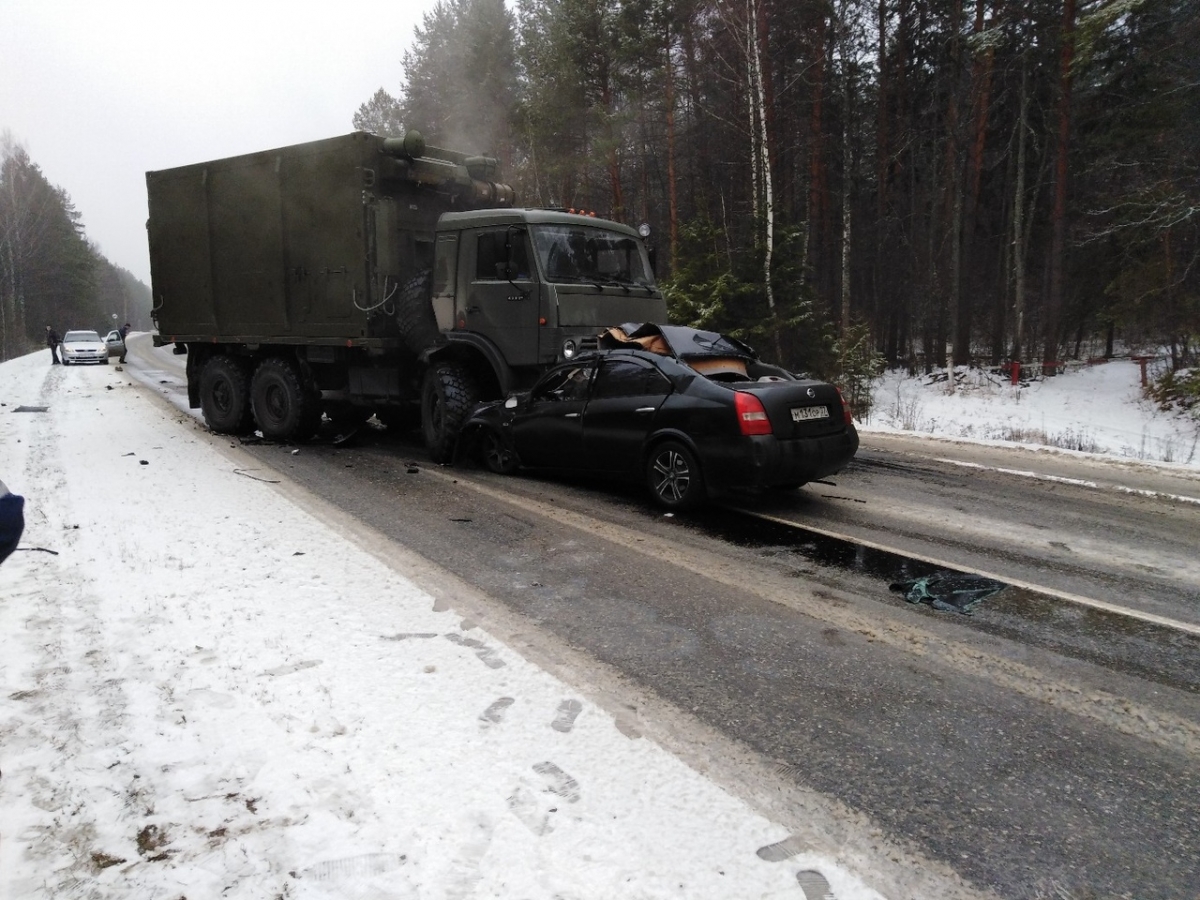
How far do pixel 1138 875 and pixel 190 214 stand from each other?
12970 millimetres

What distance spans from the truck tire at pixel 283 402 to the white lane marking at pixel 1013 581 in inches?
279

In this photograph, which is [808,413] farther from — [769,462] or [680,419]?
[680,419]

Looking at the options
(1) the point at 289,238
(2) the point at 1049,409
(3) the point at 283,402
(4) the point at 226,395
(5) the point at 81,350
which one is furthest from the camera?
(5) the point at 81,350

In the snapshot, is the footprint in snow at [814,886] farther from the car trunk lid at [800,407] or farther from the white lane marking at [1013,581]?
the car trunk lid at [800,407]

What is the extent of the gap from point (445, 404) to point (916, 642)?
637cm

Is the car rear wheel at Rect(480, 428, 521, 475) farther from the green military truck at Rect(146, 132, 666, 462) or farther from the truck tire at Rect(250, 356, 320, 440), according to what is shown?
the truck tire at Rect(250, 356, 320, 440)

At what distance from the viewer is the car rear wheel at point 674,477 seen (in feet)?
21.1

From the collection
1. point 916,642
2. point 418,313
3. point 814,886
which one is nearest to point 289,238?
point 418,313

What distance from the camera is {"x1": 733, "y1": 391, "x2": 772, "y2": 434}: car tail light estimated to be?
19.9ft

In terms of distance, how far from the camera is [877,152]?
25875 millimetres

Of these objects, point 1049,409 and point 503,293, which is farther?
point 1049,409

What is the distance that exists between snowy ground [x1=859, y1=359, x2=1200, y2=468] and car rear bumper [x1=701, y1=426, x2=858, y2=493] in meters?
7.85

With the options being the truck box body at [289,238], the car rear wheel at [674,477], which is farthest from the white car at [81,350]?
the car rear wheel at [674,477]

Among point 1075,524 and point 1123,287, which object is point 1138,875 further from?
point 1123,287
